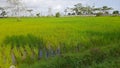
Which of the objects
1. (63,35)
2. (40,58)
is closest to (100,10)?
(63,35)

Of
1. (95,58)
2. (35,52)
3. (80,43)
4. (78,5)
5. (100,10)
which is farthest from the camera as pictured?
(78,5)

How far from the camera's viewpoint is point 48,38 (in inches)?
504

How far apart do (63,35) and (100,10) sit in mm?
47007

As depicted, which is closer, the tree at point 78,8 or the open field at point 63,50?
the open field at point 63,50

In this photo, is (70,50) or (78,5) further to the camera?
(78,5)

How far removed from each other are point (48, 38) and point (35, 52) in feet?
7.76

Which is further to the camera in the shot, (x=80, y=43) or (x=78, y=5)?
(x=78, y=5)

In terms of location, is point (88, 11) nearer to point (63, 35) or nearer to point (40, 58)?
point (63, 35)

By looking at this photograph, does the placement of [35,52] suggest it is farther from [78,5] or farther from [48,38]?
[78,5]

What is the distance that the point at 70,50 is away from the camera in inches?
441

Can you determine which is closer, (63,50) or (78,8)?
(63,50)

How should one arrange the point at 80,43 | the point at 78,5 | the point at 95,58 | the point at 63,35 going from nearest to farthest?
the point at 95,58, the point at 80,43, the point at 63,35, the point at 78,5

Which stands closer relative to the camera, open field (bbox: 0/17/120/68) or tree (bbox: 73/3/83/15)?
open field (bbox: 0/17/120/68)

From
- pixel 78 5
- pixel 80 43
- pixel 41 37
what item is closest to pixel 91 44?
pixel 80 43
